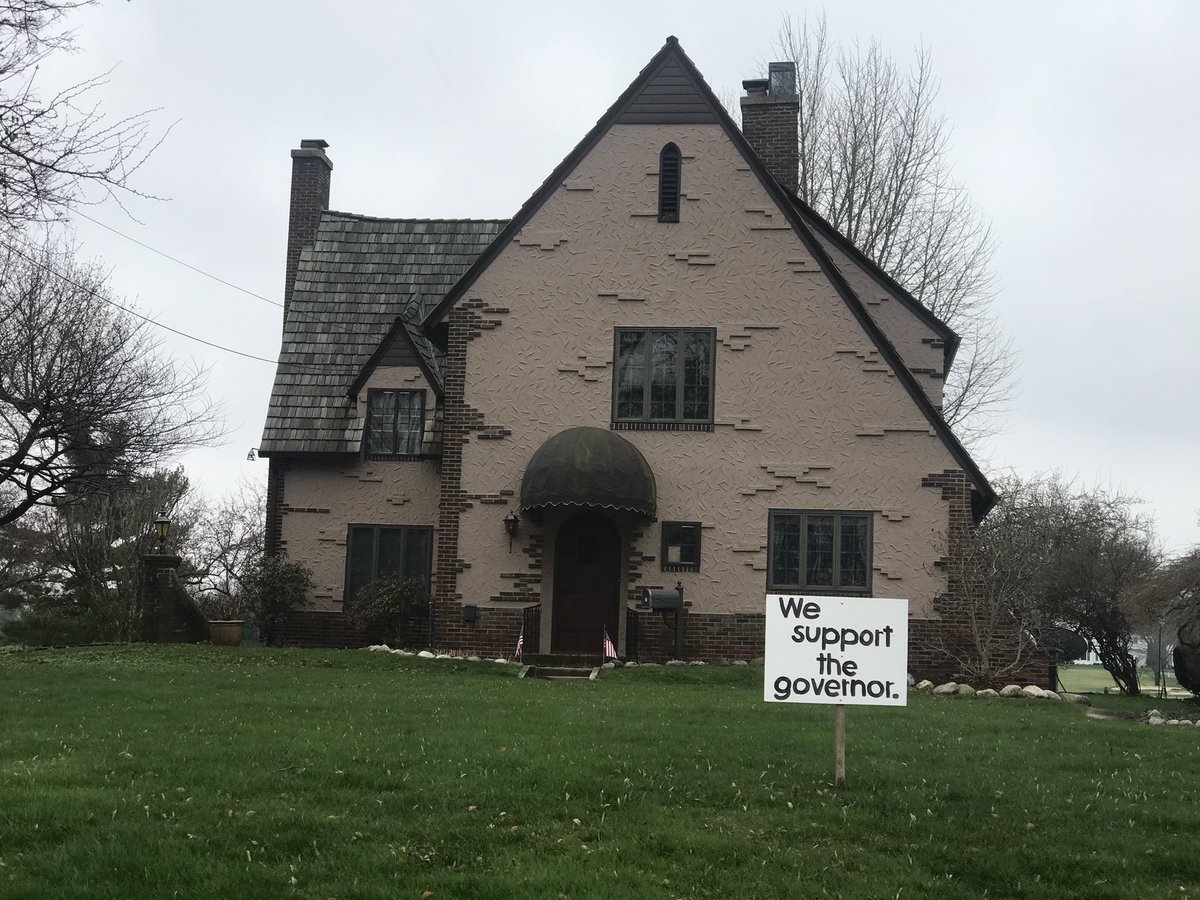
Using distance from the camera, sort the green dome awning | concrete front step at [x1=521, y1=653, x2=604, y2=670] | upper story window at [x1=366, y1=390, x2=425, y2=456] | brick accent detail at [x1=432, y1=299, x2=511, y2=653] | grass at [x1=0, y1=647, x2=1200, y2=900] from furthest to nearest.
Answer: upper story window at [x1=366, y1=390, x2=425, y2=456] → brick accent detail at [x1=432, y1=299, x2=511, y2=653] → concrete front step at [x1=521, y1=653, x2=604, y2=670] → the green dome awning → grass at [x1=0, y1=647, x2=1200, y2=900]

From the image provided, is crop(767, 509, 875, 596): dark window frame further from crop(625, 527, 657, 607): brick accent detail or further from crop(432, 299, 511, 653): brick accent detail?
crop(432, 299, 511, 653): brick accent detail

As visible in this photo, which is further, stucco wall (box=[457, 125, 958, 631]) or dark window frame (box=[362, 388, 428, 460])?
dark window frame (box=[362, 388, 428, 460])

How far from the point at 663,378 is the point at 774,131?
701 cm

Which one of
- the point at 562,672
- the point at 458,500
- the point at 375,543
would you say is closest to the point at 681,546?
the point at 562,672

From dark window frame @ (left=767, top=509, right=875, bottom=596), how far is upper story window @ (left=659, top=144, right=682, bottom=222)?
18.4 feet

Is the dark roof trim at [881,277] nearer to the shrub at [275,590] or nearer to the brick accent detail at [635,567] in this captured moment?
the brick accent detail at [635,567]

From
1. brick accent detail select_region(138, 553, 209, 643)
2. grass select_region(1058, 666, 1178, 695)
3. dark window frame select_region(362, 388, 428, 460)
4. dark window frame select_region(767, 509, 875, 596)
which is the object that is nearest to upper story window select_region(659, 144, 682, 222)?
dark window frame select_region(767, 509, 875, 596)

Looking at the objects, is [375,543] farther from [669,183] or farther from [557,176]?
[669,183]

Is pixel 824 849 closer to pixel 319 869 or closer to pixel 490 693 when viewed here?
pixel 319 869

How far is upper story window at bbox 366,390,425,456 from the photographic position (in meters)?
24.9

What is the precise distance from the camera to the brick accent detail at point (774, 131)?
2550 cm

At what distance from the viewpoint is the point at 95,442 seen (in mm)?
23141

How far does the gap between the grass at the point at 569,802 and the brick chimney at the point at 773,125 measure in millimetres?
15016

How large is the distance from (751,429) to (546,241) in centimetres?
498
